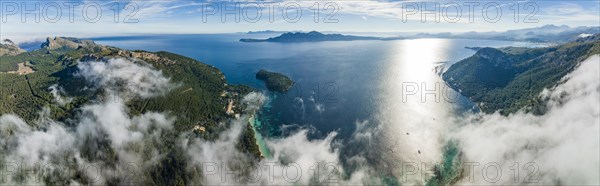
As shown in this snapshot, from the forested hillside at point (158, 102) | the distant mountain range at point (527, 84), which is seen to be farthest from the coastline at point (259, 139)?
the distant mountain range at point (527, 84)

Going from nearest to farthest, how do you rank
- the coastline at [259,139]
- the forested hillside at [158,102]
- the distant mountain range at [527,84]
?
the forested hillside at [158,102] < the coastline at [259,139] < the distant mountain range at [527,84]

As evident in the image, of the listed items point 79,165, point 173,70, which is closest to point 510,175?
point 79,165

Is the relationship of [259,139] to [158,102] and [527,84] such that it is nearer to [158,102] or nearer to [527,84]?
[158,102]

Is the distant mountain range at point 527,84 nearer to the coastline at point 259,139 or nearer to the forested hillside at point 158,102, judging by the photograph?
the coastline at point 259,139

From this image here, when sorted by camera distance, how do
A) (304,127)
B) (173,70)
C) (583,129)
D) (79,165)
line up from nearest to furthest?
(79,165), (583,129), (304,127), (173,70)

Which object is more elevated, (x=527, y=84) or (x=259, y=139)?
(x=527, y=84)

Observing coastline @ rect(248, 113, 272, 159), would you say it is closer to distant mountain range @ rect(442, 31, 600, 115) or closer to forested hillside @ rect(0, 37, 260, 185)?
forested hillside @ rect(0, 37, 260, 185)

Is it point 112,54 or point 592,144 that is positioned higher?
point 112,54

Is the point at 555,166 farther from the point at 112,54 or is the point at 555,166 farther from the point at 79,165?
the point at 112,54

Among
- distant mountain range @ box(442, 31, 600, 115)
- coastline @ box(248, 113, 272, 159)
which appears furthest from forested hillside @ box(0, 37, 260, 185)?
distant mountain range @ box(442, 31, 600, 115)

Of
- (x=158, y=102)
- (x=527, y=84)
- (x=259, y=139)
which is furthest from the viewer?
(x=527, y=84)

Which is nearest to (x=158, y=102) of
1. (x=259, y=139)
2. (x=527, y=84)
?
(x=259, y=139)
